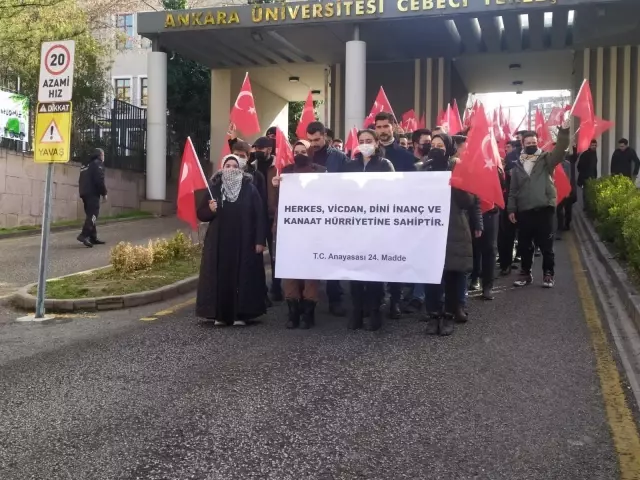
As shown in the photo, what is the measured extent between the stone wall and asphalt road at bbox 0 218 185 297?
1312mm

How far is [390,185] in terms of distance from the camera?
6.65 meters

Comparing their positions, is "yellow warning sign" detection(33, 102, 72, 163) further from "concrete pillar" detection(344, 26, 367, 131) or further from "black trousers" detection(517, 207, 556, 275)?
"concrete pillar" detection(344, 26, 367, 131)

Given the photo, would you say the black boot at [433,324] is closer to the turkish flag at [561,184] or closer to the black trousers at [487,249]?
the black trousers at [487,249]

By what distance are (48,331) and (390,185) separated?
371 cm

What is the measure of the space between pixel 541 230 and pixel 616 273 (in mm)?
1185

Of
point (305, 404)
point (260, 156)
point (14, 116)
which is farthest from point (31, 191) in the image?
point (305, 404)

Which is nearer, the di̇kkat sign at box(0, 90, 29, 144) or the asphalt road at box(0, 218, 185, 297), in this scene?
the asphalt road at box(0, 218, 185, 297)

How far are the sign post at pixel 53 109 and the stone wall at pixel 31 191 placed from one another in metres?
10.3

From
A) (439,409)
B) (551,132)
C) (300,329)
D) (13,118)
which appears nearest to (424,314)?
(300,329)

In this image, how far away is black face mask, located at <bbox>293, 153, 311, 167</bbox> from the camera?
713 cm

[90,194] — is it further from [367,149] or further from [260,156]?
[367,149]

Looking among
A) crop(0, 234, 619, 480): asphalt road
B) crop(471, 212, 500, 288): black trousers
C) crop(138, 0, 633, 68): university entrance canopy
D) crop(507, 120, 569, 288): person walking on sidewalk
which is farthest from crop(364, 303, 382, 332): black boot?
crop(138, 0, 633, 68): university entrance canopy

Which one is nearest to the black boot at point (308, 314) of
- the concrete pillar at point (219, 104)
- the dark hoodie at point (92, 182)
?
the dark hoodie at point (92, 182)

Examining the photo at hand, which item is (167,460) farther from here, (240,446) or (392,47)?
(392,47)
